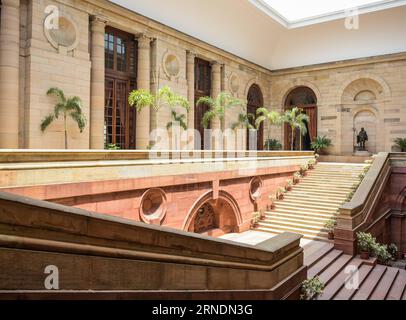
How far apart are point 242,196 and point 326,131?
1481cm

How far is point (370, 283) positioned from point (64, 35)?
14092 mm

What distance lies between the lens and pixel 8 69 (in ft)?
38.1

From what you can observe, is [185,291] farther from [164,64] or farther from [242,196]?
[164,64]

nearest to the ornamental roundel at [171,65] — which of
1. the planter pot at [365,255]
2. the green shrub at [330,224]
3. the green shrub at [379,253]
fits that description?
the green shrub at [330,224]

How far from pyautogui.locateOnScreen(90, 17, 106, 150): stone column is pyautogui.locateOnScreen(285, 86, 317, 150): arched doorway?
1718 cm

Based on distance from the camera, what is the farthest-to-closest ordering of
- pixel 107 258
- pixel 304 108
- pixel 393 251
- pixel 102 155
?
1. pixel 304 108
2. pixel 393 251
3. pixel 102 155
4. pixel 107 258

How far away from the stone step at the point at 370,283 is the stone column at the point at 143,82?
1144 centimetres

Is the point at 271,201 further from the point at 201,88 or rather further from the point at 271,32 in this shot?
the point at 271,32

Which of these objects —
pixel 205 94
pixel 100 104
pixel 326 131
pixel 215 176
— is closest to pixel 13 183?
pixel 215 176

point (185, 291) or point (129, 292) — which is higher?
point (129, 292)

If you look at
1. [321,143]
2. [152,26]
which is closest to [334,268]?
[152,26]

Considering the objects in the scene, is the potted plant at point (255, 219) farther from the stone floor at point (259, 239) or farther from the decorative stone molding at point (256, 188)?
the decorative stone molding at point (256, 188)

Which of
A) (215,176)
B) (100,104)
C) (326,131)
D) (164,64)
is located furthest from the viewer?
(326,131)

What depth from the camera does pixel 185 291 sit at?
163 inches
